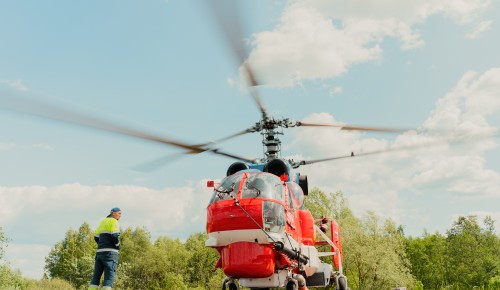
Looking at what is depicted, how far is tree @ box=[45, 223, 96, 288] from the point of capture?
73037 millimetres

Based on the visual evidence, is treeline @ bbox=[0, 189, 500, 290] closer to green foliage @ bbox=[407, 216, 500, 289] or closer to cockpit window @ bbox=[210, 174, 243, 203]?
green foliage @ bbox=[407, 216, 500, 289]

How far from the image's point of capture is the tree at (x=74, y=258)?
7304 cm

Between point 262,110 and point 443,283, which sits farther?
point 443,283

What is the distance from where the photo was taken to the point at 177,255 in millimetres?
68375

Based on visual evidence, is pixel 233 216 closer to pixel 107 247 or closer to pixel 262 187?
pixel 262 187

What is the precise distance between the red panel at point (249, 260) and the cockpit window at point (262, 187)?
1.32m

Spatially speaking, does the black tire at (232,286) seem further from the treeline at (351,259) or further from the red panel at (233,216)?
the treeline at (351,259)

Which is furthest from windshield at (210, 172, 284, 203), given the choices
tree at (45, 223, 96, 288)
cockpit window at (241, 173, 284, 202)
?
tree at (45, 223, 96, 288)

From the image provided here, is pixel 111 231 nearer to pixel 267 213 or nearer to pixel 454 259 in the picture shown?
pixel 267 213

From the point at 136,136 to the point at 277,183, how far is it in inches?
178

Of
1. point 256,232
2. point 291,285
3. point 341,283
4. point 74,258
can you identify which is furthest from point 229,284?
point 74,258

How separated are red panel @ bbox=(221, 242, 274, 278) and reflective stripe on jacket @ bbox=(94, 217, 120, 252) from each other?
9.36 ft

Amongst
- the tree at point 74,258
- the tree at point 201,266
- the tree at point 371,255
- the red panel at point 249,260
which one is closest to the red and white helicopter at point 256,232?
the red panel at point 249,260

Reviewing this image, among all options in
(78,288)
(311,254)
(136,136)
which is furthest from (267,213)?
(78,288)
